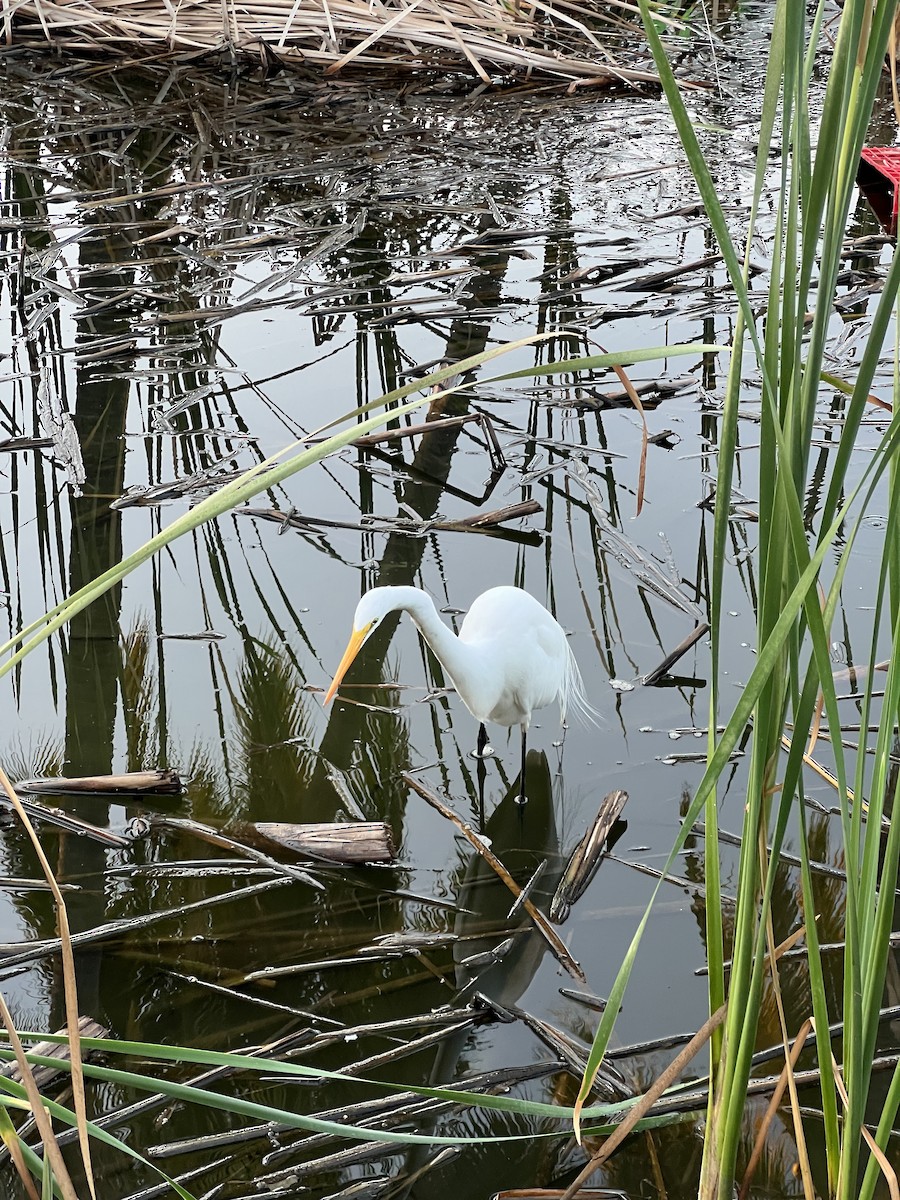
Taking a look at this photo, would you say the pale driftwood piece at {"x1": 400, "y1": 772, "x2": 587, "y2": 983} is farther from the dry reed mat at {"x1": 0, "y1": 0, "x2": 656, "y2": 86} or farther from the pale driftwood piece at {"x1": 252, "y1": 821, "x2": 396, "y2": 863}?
the dry reed mat at {"x1": 0, "y1": 0, "x2": 656, "y2": 86}

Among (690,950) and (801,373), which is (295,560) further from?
(801,373)

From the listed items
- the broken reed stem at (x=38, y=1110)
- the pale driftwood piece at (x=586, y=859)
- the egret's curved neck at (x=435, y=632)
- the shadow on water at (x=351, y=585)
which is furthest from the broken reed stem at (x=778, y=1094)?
the egret's curved neck at (x=435, y=632)

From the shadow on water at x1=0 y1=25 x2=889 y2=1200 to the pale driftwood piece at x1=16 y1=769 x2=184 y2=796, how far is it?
0.04 meters

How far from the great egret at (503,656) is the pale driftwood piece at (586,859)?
23 cm

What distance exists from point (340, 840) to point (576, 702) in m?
0.71

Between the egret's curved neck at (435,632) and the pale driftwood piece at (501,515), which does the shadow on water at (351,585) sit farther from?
the egret's curved neck at (435,632)

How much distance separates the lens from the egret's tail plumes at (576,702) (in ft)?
8.40

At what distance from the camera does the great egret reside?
7.13ft

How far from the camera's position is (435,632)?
2150mm

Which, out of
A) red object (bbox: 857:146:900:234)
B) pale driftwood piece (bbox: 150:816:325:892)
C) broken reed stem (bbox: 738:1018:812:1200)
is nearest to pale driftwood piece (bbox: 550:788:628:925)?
pale driftwood piece (bbox: 150:816:325:892)

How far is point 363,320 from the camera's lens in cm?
432

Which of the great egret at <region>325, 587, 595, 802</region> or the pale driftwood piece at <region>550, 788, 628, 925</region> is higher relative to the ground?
the great egret at <region>325, 587, 595, 802</region>

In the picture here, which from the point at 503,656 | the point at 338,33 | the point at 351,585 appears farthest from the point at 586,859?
the point at 338,33

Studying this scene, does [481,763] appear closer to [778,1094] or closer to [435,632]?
[435,632]
